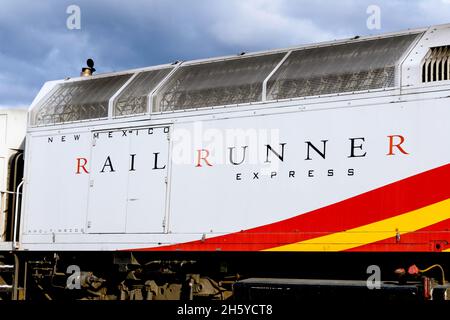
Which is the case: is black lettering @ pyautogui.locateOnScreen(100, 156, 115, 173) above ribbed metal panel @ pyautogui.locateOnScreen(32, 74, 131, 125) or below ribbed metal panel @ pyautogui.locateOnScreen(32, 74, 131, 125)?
below

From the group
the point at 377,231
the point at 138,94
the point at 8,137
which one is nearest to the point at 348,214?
the point at 377,231

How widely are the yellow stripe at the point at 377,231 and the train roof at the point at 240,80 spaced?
167cm

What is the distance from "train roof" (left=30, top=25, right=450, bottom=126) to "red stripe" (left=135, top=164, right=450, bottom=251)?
4.32 ft

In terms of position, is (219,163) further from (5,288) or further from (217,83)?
(5,288)

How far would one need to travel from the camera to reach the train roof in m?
9.61

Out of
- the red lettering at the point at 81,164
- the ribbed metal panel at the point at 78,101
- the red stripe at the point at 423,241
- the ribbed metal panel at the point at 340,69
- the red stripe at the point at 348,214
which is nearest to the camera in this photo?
the red stripe at the point at 423,241

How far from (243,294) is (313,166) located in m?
1.93

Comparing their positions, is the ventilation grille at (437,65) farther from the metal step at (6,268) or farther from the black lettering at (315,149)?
the metal step at (6,268)

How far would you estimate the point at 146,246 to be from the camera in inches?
426

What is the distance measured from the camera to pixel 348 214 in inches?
371

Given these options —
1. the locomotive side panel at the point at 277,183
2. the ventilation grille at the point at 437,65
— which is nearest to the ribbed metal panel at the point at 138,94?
the locomotive side panel at the point at 277,183

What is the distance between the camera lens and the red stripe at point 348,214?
29.3 feet

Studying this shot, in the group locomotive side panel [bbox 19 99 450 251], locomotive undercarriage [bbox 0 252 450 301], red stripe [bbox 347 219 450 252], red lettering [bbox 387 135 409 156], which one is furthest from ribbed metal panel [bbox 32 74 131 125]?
red stripe [bbox 347 219 450 252]

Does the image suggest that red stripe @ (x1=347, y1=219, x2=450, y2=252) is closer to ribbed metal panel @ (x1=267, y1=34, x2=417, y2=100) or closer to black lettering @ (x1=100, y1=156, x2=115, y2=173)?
ribbed metal panel @ (x1=267, y1=34, x2=417, y2=100)
